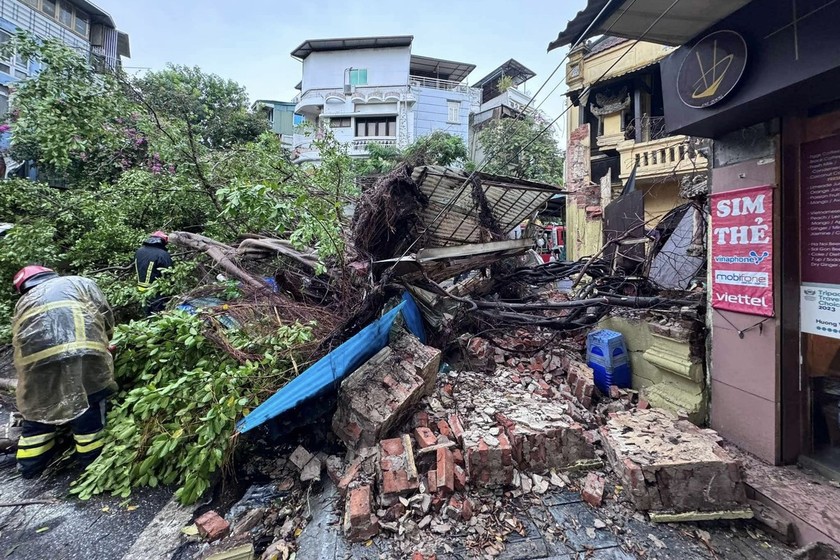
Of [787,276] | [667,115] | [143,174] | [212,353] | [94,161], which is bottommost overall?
[212,353]

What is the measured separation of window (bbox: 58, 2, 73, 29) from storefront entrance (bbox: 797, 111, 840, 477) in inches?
1009

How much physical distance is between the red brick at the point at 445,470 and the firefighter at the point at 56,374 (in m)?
3.06

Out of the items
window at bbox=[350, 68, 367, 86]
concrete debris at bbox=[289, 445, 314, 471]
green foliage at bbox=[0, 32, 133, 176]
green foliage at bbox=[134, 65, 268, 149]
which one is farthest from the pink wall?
window at bbox=[350, 68, 367, 86]

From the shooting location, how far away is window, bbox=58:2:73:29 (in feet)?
51.2

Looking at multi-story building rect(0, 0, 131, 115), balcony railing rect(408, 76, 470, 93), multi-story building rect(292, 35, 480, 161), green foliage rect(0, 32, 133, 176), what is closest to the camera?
green foliage rect(0, 32, 133, 176)

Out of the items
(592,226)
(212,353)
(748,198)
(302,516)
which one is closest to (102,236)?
(212,353)

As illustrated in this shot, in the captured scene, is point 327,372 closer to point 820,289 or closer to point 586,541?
point 586,541

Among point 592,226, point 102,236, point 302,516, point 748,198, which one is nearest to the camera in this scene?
point 302,516

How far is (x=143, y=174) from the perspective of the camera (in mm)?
6566

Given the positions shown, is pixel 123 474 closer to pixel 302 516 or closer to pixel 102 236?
pixel 302 516

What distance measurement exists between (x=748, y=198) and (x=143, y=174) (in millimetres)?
8910

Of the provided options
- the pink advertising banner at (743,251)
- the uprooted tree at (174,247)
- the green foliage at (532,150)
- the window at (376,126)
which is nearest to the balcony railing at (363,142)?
the window at (376,126)

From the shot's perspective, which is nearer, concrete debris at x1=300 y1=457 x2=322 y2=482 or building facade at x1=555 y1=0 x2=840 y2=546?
building facade at x1=555 y1=0 x2=840 y2=546

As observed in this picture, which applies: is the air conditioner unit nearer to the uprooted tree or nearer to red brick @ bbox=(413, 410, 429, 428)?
the uprooted tree
